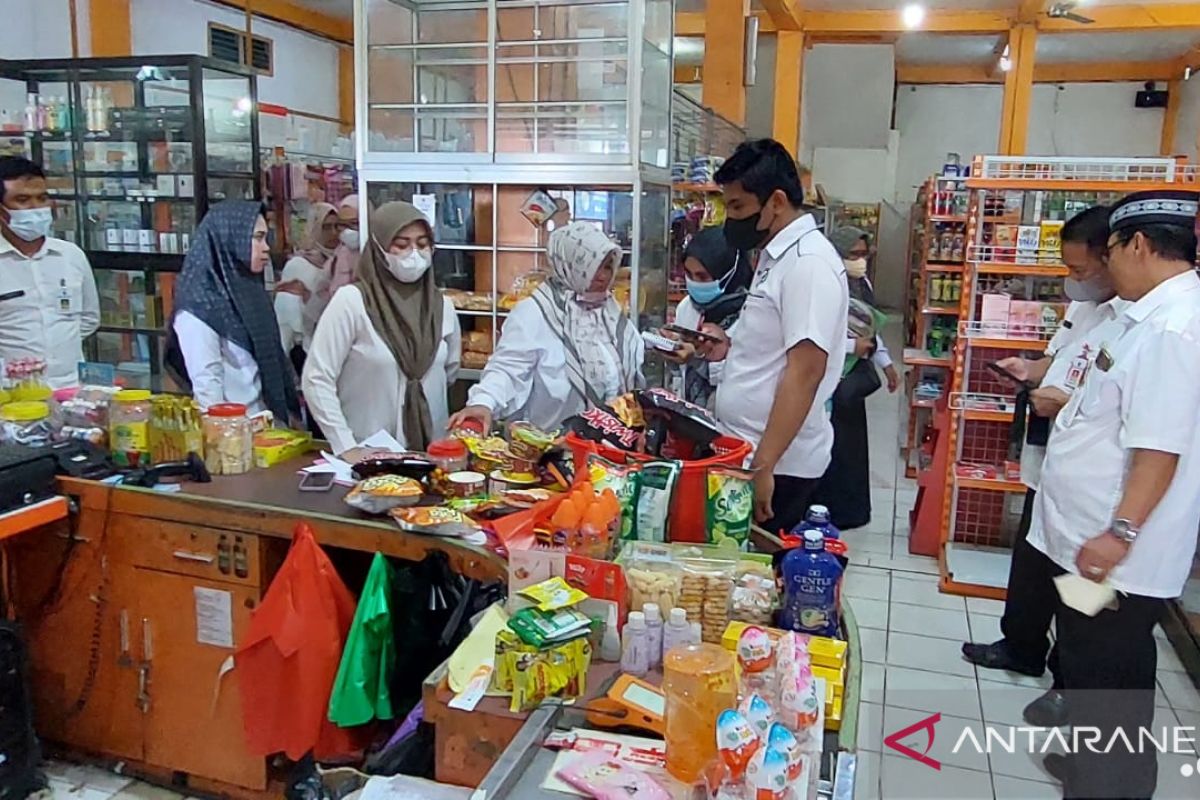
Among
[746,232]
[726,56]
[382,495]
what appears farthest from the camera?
[726,56]

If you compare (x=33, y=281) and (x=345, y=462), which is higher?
(x=33, y=281)

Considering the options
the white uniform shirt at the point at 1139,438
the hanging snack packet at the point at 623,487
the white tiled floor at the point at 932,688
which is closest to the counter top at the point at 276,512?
the hanging snack packet at the point at 623,487

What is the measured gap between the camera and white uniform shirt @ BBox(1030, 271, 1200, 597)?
2256 mm

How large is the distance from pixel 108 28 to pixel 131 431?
22.5ft

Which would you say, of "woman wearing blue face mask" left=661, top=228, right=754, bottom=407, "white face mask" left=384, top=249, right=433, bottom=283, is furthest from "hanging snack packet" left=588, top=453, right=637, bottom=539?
"woman wearing blue face mask" left=661, top=228, right=754, bottom=407

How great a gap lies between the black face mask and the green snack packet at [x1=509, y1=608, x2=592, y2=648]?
1375 millimetres

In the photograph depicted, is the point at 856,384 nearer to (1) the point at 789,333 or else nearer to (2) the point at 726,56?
(1) the point at 789,333

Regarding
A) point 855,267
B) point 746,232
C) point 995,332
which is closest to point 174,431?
point 746,232

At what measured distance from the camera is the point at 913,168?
16.9m

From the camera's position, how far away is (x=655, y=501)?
2.04m

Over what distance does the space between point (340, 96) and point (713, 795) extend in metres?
13.2

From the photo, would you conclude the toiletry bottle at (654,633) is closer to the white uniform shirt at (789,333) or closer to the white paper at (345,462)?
the white uniform shirt at (789,333)

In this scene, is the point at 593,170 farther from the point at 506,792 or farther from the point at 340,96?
the point at 340,96

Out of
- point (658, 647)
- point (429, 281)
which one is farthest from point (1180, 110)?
point (658, 647)
